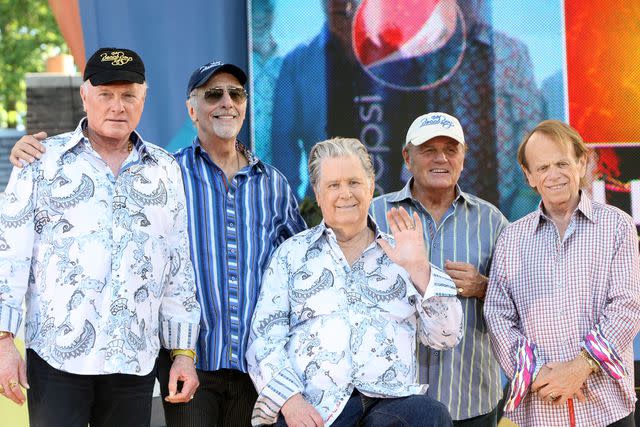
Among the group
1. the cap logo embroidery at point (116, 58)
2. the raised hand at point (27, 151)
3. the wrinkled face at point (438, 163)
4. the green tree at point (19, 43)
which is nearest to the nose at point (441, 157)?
the wrinkled face at point (438, 163)

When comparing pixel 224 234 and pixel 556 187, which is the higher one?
pixel 556 187

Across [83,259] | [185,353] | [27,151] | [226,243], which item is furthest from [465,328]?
[27,151]

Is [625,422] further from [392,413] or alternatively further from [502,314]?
[392,413]

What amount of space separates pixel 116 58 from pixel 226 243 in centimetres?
75

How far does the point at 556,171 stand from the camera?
9.82 feet

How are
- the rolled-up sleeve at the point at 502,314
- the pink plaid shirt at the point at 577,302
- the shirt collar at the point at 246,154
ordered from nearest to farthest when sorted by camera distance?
the pink plaid shirt at the point at 577,302 → the rolled-up sleeve at the point at 502,314 → the shirt collar at the point at 246,154

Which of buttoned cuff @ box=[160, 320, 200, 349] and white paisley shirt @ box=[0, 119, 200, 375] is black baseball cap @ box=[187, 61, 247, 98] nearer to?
white paisley shirt @ box=[0, 119, 200, 375]

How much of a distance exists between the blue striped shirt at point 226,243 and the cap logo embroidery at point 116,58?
1.63ft

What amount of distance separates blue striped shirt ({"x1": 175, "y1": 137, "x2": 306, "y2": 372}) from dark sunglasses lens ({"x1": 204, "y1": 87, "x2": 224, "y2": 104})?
0.18 metres

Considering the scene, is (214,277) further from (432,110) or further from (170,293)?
(432,110)

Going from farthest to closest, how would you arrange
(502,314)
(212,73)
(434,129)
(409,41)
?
(409,41) < (434,129) < (212,73) < (502,314)

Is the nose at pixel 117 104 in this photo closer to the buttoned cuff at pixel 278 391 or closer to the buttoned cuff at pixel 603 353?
the buttoned cuff at pixel 278 391

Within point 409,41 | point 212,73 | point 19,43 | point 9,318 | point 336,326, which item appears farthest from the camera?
point 19,43

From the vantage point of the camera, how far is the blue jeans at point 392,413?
2.68 m
